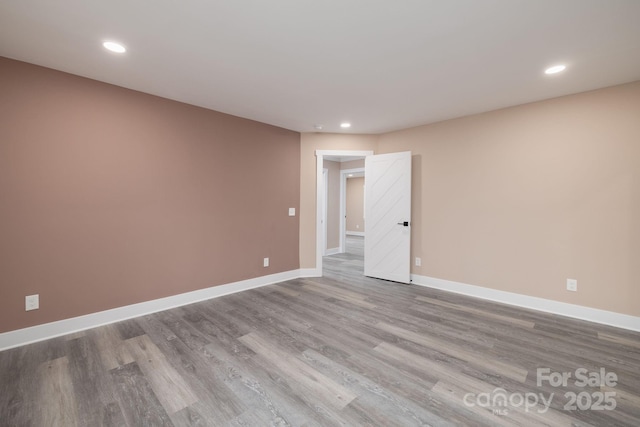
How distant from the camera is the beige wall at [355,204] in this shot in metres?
10.9

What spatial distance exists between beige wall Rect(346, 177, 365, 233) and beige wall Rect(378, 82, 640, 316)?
6.46m

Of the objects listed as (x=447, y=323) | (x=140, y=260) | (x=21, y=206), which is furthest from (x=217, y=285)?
(x=447, y=323)

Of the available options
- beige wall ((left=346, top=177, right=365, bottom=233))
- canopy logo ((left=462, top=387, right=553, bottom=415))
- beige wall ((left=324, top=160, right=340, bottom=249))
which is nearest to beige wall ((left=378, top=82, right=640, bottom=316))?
canopy logo ((left=462, top=387, right=553, bottom=415))

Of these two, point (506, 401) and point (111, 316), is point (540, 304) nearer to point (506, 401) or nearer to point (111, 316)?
point (506, 401)

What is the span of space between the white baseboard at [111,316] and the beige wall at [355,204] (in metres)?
7.13

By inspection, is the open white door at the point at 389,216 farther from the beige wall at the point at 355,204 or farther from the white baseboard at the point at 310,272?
the beige wall at the point at 355,204

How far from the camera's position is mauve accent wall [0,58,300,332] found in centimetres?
243

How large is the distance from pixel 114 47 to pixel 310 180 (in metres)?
3.11

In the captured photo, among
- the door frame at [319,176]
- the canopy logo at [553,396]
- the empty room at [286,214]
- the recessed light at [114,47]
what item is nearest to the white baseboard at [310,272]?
the door frame at [319,176]

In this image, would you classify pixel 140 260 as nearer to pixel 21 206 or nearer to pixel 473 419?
pixel 21 206

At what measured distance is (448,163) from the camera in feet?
13.4

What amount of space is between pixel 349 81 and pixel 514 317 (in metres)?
3.21

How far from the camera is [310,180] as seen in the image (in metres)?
4.82

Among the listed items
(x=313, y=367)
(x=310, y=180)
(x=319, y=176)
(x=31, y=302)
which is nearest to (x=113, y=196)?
(x=31, y=302)
